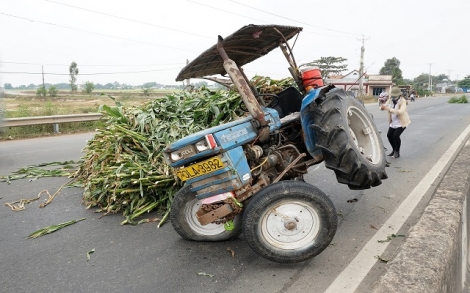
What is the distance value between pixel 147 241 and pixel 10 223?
6.60 ft

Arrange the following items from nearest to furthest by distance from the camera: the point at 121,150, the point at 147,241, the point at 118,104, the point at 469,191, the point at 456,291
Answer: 1. the point at 456,291
2. the point at 147,241
3. the point at 469,191
4. the point at 121,150
5. the point at 118,104

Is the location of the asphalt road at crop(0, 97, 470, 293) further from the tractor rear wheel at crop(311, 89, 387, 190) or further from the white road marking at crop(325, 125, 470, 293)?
the tractor rear wheel at crop(311, 89, 387, 190)

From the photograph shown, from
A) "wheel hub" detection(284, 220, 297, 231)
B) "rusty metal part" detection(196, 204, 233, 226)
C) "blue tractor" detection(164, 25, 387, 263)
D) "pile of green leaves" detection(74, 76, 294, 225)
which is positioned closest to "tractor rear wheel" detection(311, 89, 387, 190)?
"blue tractor" detection(164, 25, 387, 263)

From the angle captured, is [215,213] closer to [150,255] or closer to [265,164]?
[265,164]

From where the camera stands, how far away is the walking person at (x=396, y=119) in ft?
27.7

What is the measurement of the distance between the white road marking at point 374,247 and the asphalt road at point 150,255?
6 centimetres

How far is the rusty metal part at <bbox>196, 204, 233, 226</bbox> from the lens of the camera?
3.40 meters

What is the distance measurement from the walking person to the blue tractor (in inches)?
172

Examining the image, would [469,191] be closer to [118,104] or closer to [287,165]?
[287,165]

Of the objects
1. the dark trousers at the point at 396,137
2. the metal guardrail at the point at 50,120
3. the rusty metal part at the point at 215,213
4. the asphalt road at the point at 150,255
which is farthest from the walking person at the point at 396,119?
the metal guardrail at the point at 50,120

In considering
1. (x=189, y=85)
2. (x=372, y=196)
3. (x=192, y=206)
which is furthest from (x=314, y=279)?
(x=189, y=85)

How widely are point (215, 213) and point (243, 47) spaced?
1.87 m

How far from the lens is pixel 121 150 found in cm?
509

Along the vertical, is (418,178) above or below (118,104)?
below
